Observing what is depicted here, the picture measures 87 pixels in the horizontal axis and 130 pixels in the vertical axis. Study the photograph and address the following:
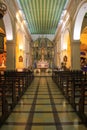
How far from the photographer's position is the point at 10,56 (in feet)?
50.9

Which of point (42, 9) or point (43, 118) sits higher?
point (42, 9)

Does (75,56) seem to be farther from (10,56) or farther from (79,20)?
(10,56)

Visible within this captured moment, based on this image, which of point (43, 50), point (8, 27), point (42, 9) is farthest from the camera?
point (43, 50)

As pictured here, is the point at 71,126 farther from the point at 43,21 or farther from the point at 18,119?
the point at 43,21

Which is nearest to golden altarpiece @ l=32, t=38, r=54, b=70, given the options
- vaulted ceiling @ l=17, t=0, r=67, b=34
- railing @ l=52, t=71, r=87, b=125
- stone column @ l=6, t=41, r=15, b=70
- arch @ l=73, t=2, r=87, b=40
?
vaulted ceiling @ l=17, t=0, r=67, b=34

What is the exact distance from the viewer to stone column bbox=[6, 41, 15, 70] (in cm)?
1540

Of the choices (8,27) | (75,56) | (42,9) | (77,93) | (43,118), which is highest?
(42,9)

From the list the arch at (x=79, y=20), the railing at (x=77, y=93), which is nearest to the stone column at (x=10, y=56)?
the arch at (x=79, y=20)

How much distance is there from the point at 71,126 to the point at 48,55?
34057mm

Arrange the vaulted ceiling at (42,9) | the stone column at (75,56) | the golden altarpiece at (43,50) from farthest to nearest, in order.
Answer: the golden altarpiece at (43,50), the vaulted ceiling at (42,9), the stone column at (75,56)

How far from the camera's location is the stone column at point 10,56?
1540cm

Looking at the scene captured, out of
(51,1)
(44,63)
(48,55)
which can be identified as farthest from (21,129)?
(48,55)

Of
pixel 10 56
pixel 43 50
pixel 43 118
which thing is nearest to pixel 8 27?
pixel 10 56

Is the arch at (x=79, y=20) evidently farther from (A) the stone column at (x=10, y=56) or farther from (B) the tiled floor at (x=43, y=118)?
(B) the tiled floor at (x=43, y=118)
